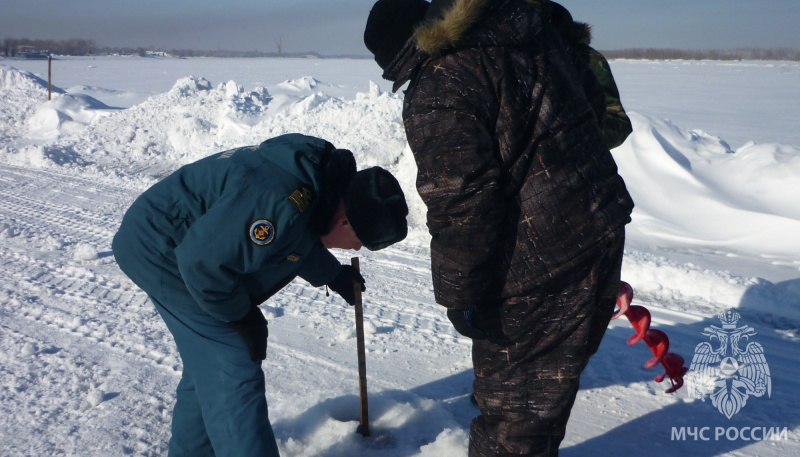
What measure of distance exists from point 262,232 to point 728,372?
107 inches

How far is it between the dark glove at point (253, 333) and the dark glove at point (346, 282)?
563mm

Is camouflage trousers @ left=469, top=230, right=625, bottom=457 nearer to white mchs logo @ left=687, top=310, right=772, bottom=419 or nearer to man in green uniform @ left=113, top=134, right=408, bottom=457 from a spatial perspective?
man in green uniform @ left=113, top=134, right=408, bottom=457

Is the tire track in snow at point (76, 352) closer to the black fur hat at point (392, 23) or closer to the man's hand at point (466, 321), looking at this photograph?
the man's hand at point (466, 321)

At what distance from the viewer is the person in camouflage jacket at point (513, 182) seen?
1.67 meters

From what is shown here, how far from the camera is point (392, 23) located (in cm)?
183

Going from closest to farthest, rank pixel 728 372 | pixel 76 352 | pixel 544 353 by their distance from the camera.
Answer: pixel 544 353
pixel 728 372
pixel 76 352

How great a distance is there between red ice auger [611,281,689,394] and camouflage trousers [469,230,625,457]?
125cm

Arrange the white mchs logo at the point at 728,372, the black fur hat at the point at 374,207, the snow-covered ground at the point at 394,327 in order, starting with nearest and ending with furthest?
the black fur hat at the point at 374,207, the snow-covered ground at the point at 394,327, the white mchs logo at the point at 728,372

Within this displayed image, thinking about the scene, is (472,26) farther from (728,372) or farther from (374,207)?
(728,372)

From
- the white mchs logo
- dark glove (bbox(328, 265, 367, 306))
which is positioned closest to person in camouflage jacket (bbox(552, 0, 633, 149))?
dark glove (bbox(328, 265, 367, 306))

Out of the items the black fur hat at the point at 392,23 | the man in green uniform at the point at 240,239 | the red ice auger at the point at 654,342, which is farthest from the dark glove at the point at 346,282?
the red ice auger at the point at 654,342

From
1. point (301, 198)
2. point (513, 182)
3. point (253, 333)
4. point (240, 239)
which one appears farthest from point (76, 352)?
point (513, 182)

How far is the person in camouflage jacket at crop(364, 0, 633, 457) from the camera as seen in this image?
1673mm

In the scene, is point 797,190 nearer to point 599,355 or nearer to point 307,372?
point 599,355
